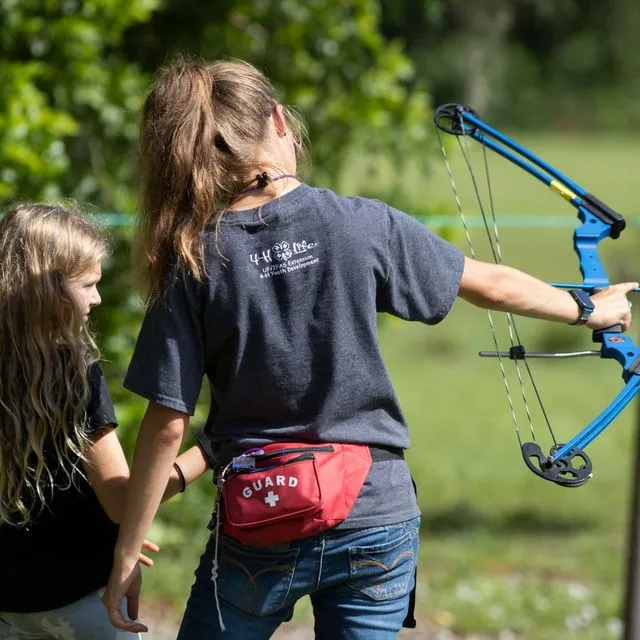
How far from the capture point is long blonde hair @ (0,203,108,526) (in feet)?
7.92

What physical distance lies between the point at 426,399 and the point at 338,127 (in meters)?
5.61

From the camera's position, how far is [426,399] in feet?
35.7

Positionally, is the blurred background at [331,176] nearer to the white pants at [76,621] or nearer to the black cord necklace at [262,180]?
the black cord necklace at [262,180]

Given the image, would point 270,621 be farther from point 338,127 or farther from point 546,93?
point 546,93

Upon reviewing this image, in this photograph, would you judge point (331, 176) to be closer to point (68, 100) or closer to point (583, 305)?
point (68, 100)

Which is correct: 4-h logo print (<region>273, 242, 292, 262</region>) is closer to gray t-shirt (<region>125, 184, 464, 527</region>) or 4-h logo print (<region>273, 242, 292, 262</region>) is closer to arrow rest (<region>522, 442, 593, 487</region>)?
gray t-shirt (<region>125, 184, 464, 527</region>)

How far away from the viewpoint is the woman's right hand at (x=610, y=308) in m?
2.52

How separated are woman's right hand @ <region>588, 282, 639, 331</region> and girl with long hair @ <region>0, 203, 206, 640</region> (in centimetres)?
91

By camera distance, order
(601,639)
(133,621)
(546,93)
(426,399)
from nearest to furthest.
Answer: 1. (133,621)
2. (601,639)
3. (426,399)
4. (546,93)

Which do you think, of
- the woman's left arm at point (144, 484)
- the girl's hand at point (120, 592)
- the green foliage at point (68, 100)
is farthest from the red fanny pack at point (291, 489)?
the green foliage at point (68, 100)

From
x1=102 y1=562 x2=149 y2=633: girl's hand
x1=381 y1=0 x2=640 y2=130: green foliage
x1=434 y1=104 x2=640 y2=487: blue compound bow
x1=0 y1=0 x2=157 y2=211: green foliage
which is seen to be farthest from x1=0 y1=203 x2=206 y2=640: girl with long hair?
x1=381 y1=0 x2=640 y2=130: green foliage

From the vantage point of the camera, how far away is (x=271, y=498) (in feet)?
7.34

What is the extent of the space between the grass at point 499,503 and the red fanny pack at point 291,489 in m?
2.64

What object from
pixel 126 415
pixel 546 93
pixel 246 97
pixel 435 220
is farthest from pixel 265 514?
pixel 546 93
